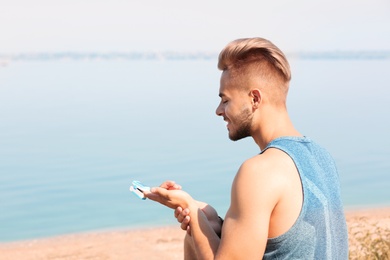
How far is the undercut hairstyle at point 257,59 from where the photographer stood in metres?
3.33

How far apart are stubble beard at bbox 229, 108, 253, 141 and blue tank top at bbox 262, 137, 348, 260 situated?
170 mm

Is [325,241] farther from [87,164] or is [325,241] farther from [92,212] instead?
[87,164]

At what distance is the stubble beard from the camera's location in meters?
3.34

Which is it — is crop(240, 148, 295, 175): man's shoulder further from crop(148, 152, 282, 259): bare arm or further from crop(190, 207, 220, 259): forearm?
crop(190, 207, 220, 259): forearm

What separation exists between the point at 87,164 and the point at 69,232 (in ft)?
20.2

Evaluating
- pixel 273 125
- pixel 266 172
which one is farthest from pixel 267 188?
pixel 273 125

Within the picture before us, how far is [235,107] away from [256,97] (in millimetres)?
104

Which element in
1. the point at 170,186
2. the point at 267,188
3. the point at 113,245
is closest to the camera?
the point at 267,188

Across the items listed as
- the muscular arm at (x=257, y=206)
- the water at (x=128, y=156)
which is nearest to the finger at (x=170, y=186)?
the muscular arm at (x=257, y=206)

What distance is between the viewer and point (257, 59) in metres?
3.36

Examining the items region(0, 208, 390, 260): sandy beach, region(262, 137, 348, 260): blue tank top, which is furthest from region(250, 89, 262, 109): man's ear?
region(0, 208, 390, 260): sandy beach

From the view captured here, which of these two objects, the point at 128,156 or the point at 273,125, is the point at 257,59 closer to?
the point at 273,125

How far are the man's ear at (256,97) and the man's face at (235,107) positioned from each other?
0.02m

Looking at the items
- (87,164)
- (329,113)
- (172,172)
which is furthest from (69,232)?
(329,113)
